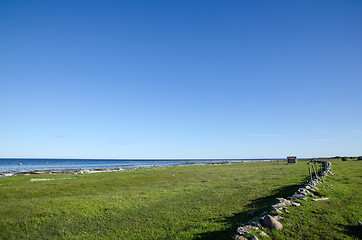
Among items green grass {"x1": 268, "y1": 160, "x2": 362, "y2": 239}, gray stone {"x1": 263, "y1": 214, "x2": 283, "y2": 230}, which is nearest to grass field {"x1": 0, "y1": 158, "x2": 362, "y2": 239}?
green grass {"x1": 268, "y1": 160, "x2": 362, "y2": 239}

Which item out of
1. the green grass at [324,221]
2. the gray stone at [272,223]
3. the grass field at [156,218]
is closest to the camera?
the green grass at [324,221]

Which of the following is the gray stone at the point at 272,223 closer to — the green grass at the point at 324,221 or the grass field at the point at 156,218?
the green grass at the point at 324,221

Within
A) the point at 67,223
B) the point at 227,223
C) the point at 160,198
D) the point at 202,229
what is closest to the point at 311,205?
the point at 227,223

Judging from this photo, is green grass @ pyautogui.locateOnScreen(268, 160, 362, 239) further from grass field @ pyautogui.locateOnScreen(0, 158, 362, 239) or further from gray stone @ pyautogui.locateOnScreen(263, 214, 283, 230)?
gray stone @ pyautogui.locateOnScreen(263, 214, 283, 230)

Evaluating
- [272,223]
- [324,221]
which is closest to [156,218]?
[272,223]

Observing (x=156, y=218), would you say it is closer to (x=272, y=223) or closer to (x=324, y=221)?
(x=272, y=223)

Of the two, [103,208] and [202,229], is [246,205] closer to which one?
[202,229]

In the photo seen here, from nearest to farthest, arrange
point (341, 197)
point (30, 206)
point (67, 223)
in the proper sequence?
point (67, 223) < point (341, 197) < point (30, 206)

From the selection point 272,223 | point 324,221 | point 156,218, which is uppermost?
point 272,223

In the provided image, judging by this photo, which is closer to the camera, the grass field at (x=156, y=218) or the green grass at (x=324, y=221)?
the green grass at (x=324, y=221)

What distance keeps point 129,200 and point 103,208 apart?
3447 mm

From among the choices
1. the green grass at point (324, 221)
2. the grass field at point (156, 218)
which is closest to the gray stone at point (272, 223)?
the green grass at point (324, 221)

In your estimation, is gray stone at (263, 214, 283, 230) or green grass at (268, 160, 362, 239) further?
gray stone at (263, 214, 283, 230)

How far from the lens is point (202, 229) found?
Answer: 11930mm
